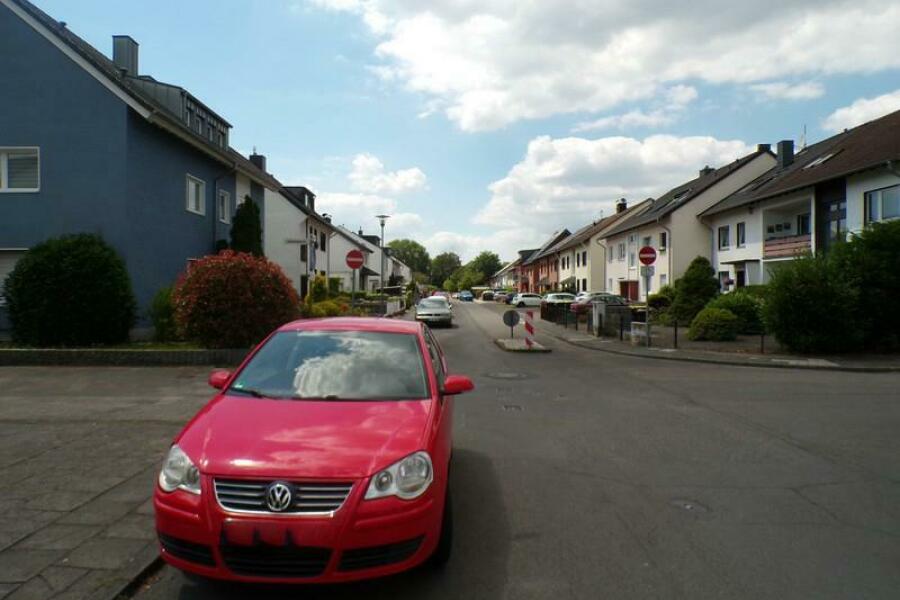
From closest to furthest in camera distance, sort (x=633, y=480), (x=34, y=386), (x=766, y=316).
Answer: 1. (x=633, y=480)
2. (x=34, y=386)
3. (x=766, y=316)

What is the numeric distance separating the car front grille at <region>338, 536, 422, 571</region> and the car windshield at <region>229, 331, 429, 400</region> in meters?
1.19

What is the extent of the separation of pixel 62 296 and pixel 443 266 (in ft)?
548

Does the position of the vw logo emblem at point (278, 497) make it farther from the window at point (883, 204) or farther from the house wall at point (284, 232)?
the house wall at point (284, 232)

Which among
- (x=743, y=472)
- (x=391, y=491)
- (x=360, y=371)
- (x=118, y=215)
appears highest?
(x=118, y=215)

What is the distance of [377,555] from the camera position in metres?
3.30

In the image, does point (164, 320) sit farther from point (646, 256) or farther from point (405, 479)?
point (405, 479)

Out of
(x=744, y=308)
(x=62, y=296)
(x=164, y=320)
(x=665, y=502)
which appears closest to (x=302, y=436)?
(x=665, y=502)

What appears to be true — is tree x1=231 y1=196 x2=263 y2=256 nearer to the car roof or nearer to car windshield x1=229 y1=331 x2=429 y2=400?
the car roof

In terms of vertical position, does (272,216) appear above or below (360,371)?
above

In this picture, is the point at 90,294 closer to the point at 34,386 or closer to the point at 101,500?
the point at 34,386

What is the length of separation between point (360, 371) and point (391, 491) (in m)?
1.44

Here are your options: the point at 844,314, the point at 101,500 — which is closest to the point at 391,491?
the point at 101,500

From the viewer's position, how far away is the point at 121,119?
17062 millimetres

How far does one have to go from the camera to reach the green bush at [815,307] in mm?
16969
